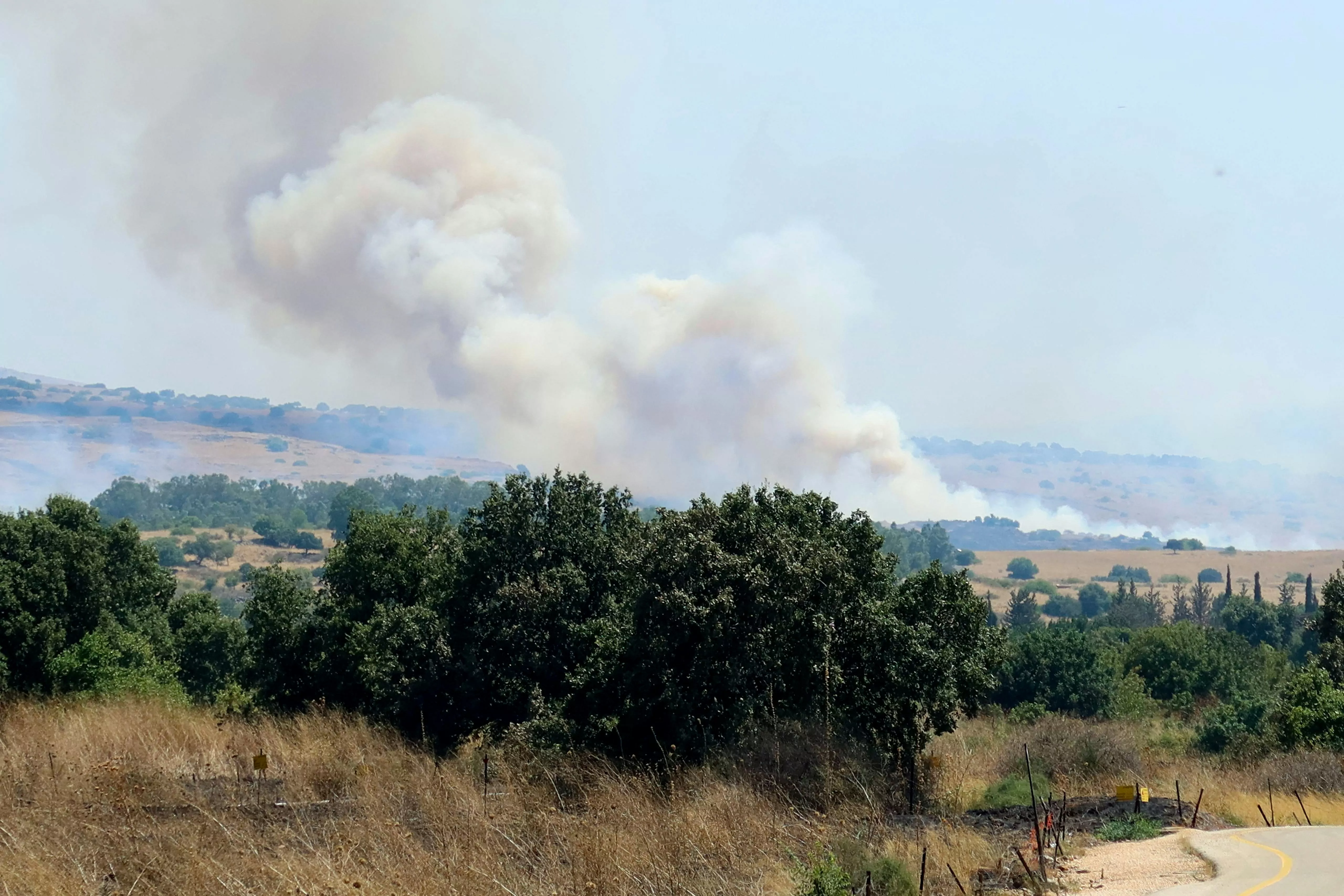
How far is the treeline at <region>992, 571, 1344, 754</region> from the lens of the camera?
3897 cm

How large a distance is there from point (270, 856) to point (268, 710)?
24.3 meters

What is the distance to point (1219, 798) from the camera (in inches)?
1135

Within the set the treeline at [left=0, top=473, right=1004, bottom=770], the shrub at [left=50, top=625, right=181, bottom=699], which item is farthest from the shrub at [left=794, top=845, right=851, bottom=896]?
the shrub at [left=50, top=625, right=181, bottom=699]

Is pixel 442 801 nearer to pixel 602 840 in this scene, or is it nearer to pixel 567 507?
pixel 602 840

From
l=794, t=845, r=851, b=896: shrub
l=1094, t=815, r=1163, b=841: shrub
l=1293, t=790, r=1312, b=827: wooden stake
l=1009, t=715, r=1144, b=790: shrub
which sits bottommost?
l=1009, t=715, r=1144, b=790: shrub

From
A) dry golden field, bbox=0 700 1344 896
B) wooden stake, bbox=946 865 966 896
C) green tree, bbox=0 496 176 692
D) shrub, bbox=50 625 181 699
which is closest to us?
dry golden field, bbox=0 700 1344 896

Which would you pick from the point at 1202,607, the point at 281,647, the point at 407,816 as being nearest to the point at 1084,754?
the point at 407,816

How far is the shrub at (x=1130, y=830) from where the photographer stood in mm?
22281

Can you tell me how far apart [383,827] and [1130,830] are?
14.1 meters

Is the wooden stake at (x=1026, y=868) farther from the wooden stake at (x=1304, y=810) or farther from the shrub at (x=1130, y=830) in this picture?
the wooden stake at (x=1304, y=810)

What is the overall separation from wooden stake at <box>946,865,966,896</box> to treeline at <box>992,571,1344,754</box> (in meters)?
11.9

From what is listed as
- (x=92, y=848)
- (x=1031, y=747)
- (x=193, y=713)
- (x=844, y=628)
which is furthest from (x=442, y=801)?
(x=1031, y=747)

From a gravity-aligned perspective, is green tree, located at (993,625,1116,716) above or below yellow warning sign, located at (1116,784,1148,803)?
below

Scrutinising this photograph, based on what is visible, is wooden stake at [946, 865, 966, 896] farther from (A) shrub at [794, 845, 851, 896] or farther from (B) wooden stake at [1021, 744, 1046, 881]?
(B) wooden stake at [1021, 744, 1046, 881]
